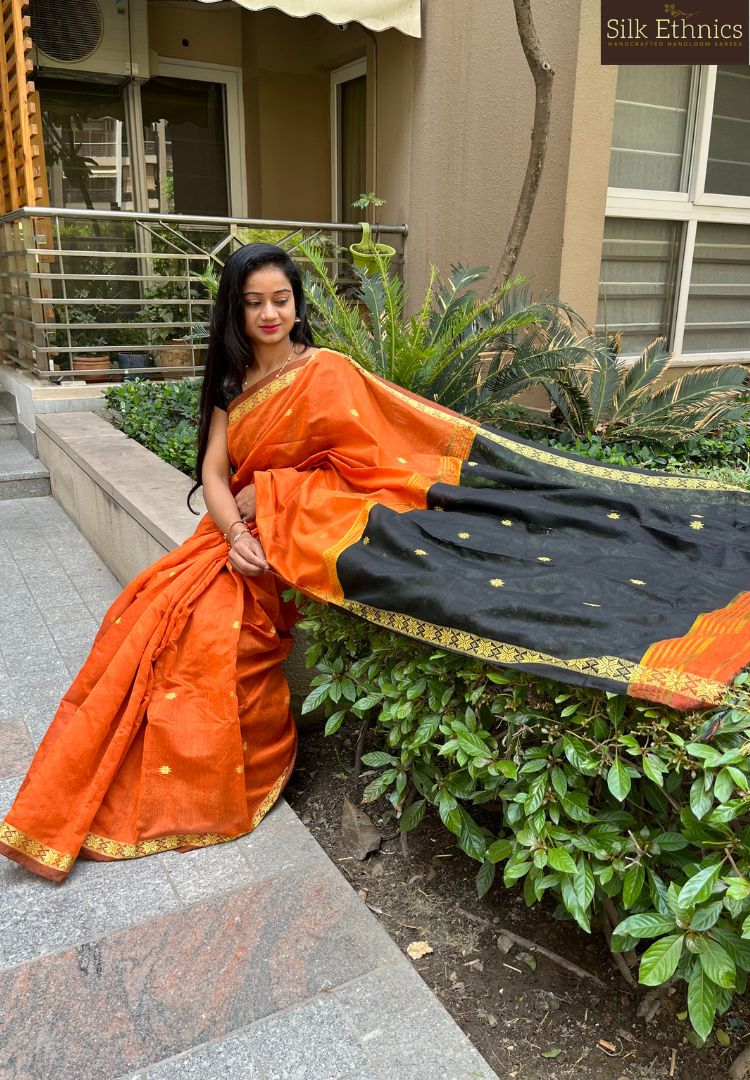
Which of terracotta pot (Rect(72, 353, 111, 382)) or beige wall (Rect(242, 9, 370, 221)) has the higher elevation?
beige wall (Rect(242, 9, 370, 221))

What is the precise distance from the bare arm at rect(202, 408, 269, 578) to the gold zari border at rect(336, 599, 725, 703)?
0.38m

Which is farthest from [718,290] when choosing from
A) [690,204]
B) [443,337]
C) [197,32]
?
[197,32]

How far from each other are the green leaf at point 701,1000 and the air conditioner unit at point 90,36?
7.88 m

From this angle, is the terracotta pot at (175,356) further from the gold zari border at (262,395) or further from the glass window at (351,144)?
the gold zari border at (262,395)

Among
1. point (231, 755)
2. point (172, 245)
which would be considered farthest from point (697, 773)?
point (172, 245)

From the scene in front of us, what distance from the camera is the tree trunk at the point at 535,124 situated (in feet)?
13.6

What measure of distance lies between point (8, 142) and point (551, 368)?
4.68m

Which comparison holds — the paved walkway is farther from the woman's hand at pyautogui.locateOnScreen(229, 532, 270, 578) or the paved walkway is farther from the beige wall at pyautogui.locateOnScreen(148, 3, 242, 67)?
the beige wall at pyautogui.locateOnScreen(148, 3, 242, 67)

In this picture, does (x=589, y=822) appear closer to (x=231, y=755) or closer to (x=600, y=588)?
(x=600, y=588)

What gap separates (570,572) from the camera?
1.72 meters

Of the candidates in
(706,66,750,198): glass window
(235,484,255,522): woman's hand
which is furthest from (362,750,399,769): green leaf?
(706,66,750,198): glass window

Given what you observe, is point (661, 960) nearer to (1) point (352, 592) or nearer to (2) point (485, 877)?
(2) point (485, 877)

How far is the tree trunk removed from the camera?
4156 millimetres

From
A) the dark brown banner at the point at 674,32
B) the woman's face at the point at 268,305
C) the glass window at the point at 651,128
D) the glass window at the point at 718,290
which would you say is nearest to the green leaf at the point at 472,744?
the woman's face at the point at 268,305
